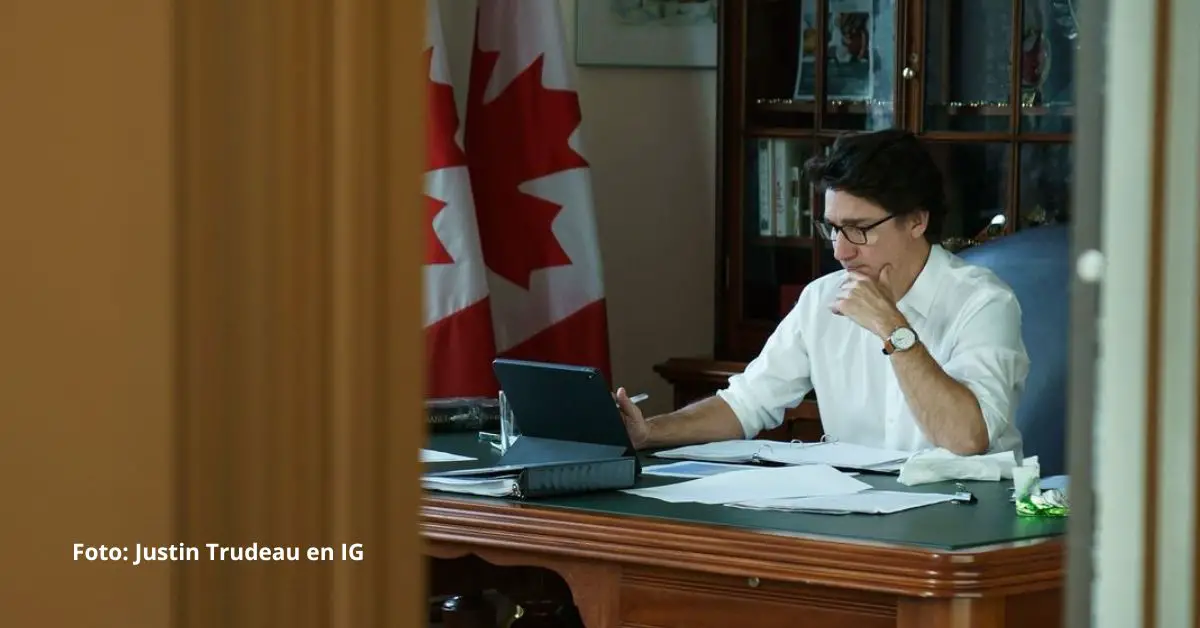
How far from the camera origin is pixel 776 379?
3.09 metres

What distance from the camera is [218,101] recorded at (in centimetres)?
68

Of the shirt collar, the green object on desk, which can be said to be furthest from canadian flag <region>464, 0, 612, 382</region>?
the green object on desk

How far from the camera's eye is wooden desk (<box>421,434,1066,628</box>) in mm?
1846

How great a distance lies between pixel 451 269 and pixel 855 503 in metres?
1.76

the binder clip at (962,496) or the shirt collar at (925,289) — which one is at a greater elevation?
the shirt collar at (925,289)

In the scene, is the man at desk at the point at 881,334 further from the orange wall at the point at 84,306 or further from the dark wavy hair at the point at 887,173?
the orange wall at the point at 84,306

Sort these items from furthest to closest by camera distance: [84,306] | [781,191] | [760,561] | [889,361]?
[781,191] < [889,361] < [760,561] < [84,306]

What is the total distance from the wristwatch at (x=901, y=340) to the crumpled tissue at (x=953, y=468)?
0.29 meters

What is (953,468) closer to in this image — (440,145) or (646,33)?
(440,145)

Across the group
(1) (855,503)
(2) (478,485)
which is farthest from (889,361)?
(2) (478,485)

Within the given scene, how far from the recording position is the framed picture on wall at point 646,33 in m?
4.17

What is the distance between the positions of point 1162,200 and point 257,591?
24.9 inches

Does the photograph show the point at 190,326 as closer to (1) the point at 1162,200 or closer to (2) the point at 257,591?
(2) the point at 257,591

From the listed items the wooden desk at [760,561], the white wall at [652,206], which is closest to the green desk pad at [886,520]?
the wooden desk at [760,561]
